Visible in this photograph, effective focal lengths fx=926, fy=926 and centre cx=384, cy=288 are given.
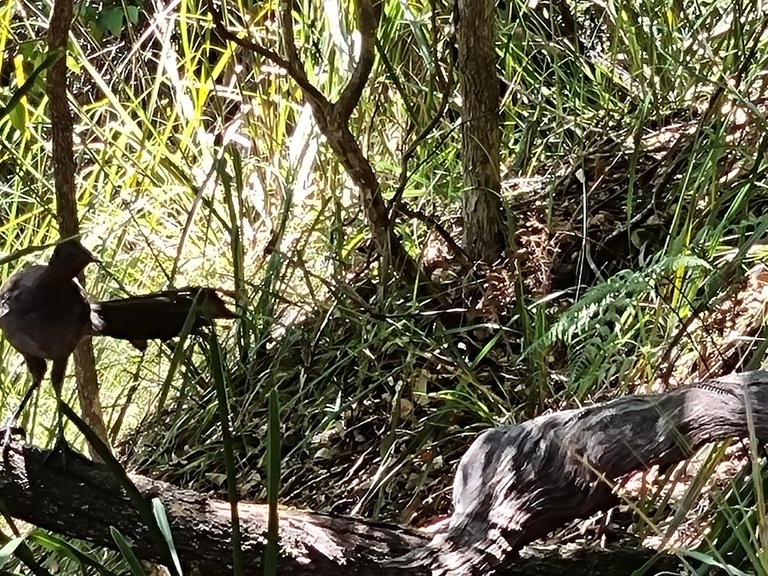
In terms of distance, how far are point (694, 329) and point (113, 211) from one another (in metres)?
1.13

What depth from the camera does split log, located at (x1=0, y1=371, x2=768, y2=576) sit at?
2.86ft

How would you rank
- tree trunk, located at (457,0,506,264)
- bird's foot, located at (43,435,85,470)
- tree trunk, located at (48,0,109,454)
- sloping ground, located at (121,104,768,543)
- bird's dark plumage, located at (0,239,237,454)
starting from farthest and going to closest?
tree trunk, located at (457,0,506,264) < sloping ground, located at (121,104,768,543) < tree trunk, located at (48,0,109,454) < bird's foot, located at (43,435,85,470) < bird's dark plumage, located at (0,239,237,454)

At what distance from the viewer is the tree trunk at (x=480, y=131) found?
4.84 feet

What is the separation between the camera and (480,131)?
5.05 feet

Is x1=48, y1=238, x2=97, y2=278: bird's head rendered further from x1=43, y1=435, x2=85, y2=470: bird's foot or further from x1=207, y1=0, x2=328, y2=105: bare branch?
x1=207, y1=0, x2=328, y2=105: bare branch

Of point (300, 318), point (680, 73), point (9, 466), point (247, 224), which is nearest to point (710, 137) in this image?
point (680, 73)

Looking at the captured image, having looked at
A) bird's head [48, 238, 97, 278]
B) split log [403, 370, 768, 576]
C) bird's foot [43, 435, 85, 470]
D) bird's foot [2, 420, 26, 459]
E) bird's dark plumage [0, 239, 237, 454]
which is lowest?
split log [403, 370, 768, 576]

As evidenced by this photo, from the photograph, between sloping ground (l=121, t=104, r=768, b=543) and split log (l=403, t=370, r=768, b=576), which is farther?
sloping ground (l=121, t=104, r=768, b=543)

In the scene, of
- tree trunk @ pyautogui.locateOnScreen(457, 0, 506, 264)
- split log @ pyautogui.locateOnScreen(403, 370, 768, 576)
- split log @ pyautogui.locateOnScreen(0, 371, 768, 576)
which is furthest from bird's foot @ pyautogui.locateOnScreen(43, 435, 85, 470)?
tree trunk @ pyautogui.locateOnScreen(457, 0, 506, 264)

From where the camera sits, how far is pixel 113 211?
1.84m

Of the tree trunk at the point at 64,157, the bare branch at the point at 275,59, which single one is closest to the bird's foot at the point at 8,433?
the tree trunk at the point at 64,157

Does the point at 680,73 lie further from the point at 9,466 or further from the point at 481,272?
the point at 9,466

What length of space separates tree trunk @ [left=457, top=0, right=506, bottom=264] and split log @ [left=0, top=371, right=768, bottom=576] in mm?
691

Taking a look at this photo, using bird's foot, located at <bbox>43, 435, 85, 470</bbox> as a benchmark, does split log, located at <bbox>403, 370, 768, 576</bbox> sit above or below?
below
